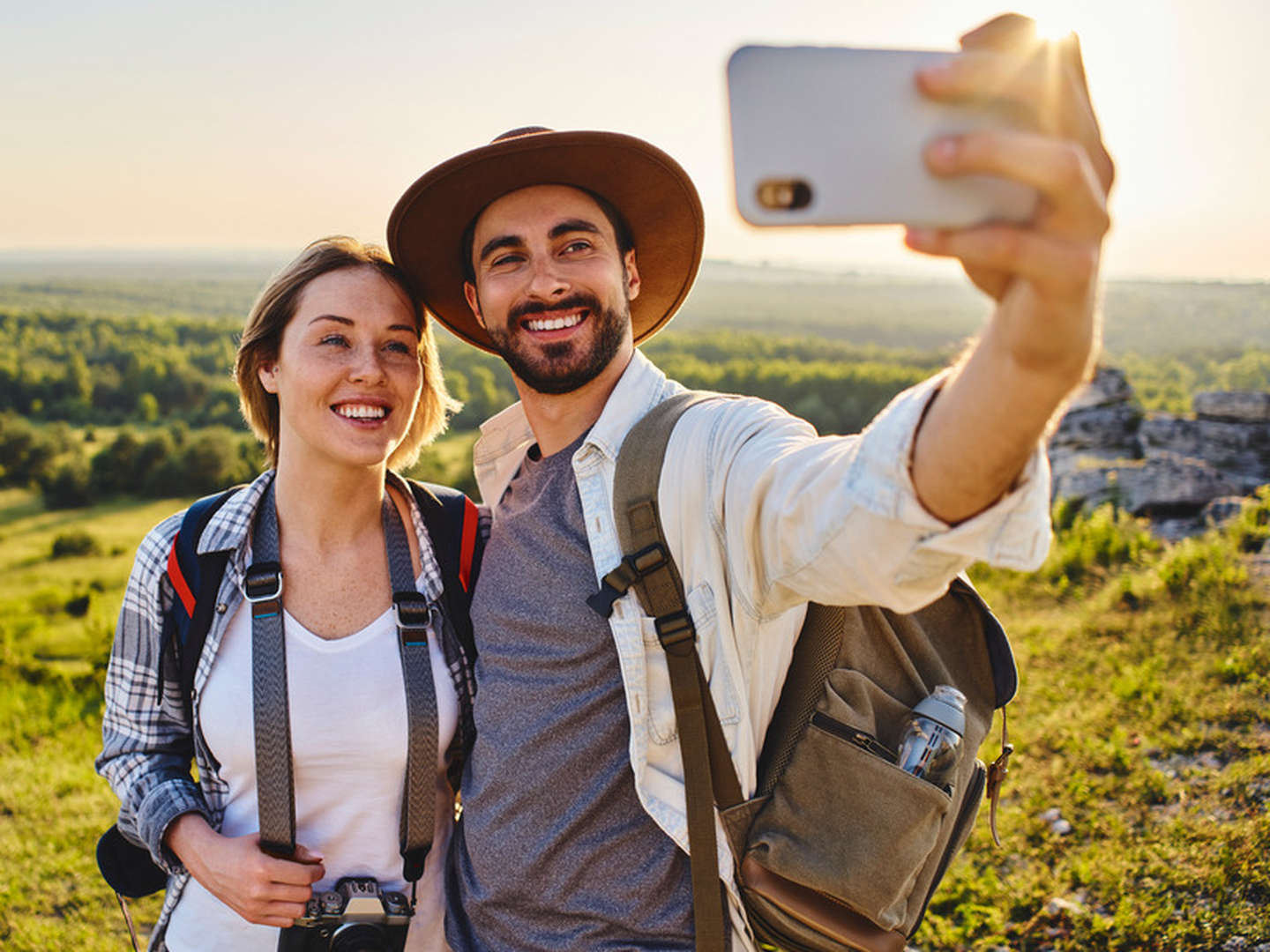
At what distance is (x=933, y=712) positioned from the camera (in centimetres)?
187

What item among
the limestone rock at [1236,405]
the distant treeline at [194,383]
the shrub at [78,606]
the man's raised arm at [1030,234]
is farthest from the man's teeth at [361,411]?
the distant treeline at [194,383]

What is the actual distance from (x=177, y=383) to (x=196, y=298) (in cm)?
4736

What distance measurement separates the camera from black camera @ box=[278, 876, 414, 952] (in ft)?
7.28

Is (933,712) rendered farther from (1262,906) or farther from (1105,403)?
(1105,403)

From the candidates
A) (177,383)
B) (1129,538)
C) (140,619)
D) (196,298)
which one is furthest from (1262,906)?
(196,298)

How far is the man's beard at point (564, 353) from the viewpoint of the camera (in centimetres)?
244

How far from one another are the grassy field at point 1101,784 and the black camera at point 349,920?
8.18 ft

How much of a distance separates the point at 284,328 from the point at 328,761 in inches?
53.9

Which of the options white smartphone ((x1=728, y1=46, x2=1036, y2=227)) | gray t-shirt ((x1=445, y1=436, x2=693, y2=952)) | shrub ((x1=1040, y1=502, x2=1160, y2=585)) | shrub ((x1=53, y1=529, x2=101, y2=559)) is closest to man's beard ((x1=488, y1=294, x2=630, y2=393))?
gray t-shirt ((x1=445, y1=436, x2=693, y2=952))

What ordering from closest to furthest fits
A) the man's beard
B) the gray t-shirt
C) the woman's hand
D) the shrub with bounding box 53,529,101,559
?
the gray t-shirt, the woman's hand, the man's beard, the shrub with bounding box 53,529,101,559

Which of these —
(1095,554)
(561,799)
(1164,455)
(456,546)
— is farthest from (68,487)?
(561,799)

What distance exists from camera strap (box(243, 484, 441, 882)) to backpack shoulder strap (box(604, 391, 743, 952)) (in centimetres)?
79

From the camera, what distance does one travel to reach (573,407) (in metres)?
2.50

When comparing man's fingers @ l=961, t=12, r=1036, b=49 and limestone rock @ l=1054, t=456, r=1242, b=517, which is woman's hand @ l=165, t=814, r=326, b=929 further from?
limestone rock @ l=1054, t=456, r=1242, b=517
